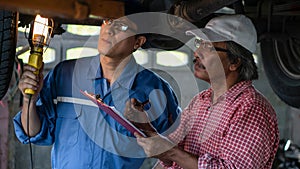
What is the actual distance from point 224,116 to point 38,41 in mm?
716

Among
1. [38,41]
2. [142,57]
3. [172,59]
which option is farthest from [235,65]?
[172,59]

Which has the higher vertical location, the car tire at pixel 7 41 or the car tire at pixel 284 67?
the car tire at pixel 7 41

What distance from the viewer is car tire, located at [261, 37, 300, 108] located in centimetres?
290

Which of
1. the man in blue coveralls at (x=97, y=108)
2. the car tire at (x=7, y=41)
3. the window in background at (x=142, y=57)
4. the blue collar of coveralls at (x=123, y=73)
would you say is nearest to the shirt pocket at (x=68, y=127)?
the man in blue coveralls at (x=97, y=108)

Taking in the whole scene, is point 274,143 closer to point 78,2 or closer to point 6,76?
point 78,2

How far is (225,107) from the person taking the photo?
1797mm

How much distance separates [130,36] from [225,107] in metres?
0.53

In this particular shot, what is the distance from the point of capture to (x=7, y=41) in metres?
1.98

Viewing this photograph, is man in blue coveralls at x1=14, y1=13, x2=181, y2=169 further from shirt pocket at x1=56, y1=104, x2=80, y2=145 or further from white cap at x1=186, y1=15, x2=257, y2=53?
white cap at x1=186, y1=15, x2=257, y2=53

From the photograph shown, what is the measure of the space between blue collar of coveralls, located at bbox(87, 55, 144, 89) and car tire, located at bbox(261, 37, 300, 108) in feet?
3.56

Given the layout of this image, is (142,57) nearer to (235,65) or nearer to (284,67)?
(284,67)

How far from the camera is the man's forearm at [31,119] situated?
6.46 feet

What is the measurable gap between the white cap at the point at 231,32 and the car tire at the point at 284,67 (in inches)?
38.4

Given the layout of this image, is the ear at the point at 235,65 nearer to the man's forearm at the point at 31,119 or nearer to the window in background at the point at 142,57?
the man's forearm at the point at 31,119
